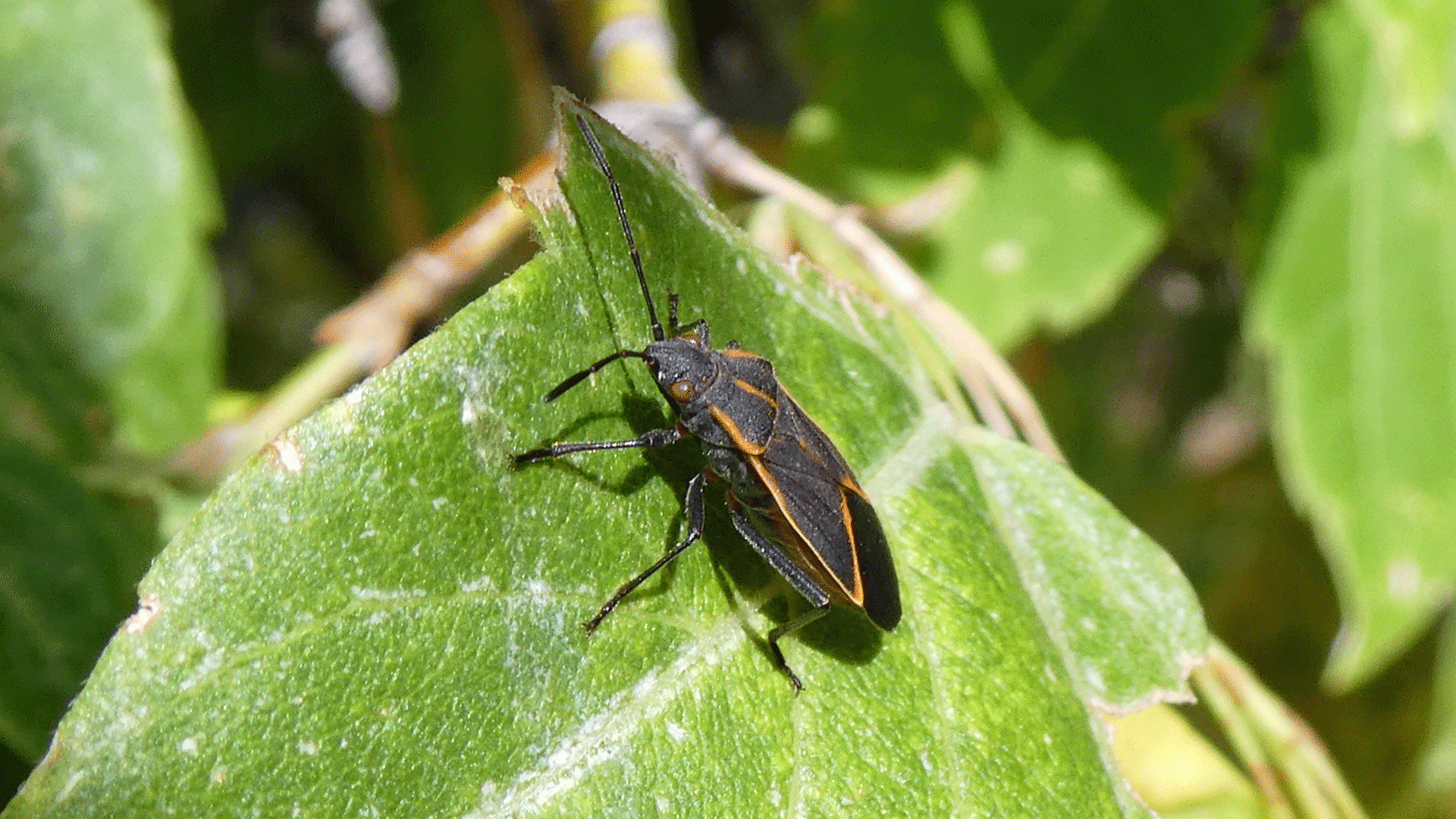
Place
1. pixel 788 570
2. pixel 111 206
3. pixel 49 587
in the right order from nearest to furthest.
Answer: pixel 788 570 → pixel 49 587 → pixel 111 206

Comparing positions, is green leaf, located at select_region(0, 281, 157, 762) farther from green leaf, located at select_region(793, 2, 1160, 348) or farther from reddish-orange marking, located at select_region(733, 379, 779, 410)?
green leaf, located at select_region(793, 2, 1160, 348)

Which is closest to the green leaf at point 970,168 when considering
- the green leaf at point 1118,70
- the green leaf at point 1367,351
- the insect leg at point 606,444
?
the green leaf at point 1118,70

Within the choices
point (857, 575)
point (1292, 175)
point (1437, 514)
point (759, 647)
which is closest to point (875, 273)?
point (857, 575)

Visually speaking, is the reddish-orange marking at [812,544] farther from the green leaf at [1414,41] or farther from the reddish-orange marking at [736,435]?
the green leaf at [1414,41]

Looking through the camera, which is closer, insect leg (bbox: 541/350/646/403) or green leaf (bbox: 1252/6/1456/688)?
insect leg (bbox: 541/350/646/403)

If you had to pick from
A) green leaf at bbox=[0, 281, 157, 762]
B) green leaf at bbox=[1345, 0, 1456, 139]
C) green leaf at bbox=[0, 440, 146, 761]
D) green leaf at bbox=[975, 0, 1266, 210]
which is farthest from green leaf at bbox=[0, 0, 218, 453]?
green leaf at bbox=[1345, 0, 1456, 139]

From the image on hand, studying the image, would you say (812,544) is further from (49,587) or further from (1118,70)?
(1118,70)

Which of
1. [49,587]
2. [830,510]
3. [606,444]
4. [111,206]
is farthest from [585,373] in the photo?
[111,206]
